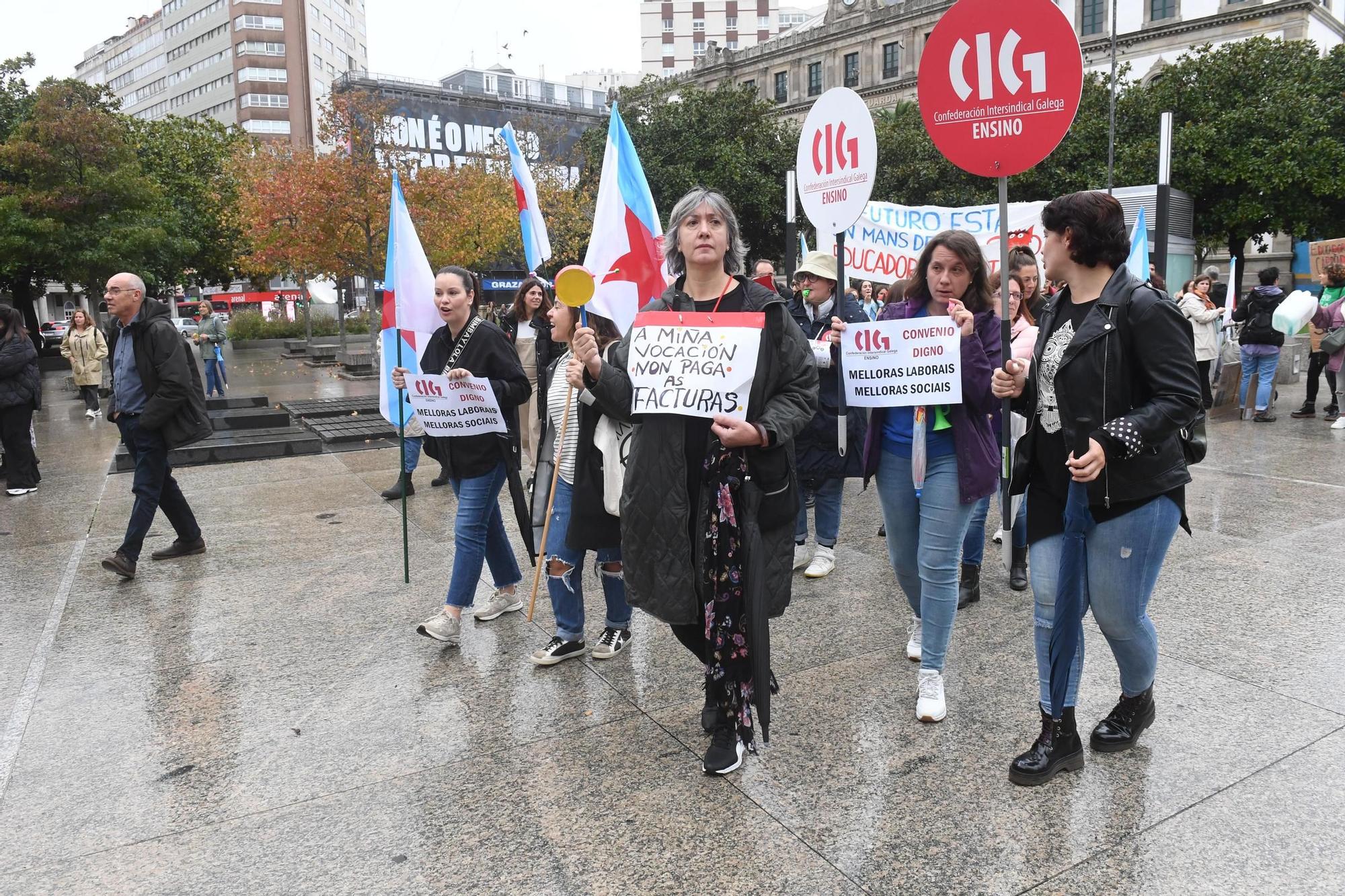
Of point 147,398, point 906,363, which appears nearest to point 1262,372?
point 906,363

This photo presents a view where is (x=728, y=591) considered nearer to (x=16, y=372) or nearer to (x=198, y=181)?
(x=16, y=372)

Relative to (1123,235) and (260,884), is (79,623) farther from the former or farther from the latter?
(1123,235)

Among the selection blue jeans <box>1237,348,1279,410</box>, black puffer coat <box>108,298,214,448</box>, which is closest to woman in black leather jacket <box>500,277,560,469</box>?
black puffer coat <box>108,298,214,448</box>

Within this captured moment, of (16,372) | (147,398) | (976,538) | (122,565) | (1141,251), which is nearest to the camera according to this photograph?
(976,538)

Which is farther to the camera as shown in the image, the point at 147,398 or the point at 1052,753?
the point at 147,398

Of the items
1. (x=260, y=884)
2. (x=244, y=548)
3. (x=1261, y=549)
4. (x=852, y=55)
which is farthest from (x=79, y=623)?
(x=852, y=55)

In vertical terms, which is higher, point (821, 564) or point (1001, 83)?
point (1001, 83)

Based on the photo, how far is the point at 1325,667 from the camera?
4.14 meters

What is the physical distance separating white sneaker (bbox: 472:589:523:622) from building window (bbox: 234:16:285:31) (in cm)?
9635

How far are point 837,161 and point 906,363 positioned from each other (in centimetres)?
123

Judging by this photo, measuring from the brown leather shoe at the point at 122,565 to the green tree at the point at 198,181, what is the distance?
100 ft

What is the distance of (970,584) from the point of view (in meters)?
5.25

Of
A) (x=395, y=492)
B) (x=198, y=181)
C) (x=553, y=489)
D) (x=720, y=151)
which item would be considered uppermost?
(x=720, y=151)

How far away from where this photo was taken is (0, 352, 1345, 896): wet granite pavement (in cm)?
287
